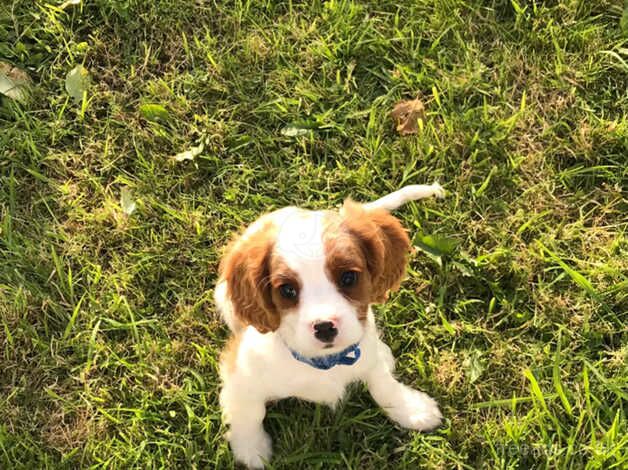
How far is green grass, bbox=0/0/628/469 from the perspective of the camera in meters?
3.54

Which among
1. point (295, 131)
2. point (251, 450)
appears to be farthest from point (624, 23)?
point (251, 450)

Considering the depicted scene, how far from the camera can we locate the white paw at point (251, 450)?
344 centimetres

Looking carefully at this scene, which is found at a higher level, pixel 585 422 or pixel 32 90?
pixel 32 90

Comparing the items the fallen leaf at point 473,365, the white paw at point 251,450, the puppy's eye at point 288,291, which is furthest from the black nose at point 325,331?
the fallen leaf at point 473,365

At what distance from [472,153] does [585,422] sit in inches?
58.7

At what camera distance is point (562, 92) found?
417 cm

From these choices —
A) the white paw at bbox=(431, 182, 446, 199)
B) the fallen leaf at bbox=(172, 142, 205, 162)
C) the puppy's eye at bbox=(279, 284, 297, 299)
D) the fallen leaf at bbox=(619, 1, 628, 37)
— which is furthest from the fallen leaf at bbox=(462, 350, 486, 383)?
the fallen leaf at bbox=(619, 1, 628, 37)

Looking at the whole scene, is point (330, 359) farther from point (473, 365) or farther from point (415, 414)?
point (473, 365)

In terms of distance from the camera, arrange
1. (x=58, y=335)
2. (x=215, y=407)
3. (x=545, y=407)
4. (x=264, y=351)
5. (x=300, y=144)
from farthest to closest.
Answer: (x=300, y=144)
(x=58, y=335)
(x=215, y=407)
(x=545, y=407)
(x=264, y=351)

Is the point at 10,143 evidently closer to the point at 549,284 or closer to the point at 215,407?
the point at 215,407

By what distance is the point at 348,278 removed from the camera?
2.63 meters

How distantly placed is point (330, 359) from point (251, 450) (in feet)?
2.87

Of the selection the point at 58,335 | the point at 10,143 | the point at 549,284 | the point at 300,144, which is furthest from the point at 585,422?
the point at 10,143

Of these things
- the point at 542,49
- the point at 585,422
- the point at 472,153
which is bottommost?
the point at 585,422
